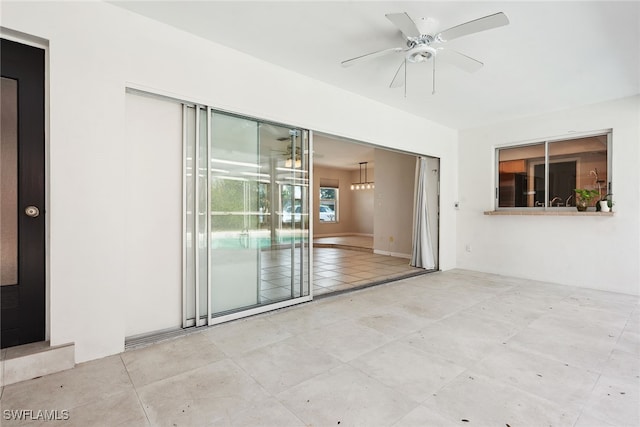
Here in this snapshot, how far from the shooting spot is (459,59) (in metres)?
2.81

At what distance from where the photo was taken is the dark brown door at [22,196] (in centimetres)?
217

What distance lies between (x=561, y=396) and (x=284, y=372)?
1756 mm

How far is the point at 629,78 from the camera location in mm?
3658

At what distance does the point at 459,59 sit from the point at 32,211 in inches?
144

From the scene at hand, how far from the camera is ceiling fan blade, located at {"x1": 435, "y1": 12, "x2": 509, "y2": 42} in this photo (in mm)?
2121

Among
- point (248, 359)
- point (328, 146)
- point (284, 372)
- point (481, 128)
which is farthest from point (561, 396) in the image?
point (328, 146)

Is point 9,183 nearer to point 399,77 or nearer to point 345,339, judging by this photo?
point 345,339

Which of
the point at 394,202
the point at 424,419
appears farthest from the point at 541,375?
the point at 394,202

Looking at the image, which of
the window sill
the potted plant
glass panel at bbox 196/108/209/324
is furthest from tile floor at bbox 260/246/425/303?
the potted plant

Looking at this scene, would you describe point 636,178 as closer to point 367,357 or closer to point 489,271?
point 489,271

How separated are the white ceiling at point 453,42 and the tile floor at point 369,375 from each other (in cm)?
271

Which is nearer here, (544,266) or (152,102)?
(152,102)

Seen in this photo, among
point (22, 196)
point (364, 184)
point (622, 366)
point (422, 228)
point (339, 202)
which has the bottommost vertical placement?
point (622, 366)

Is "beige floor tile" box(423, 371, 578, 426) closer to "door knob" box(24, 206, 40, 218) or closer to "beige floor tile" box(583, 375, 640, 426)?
"beige floor tile" box(583, 375, 640, 426)
